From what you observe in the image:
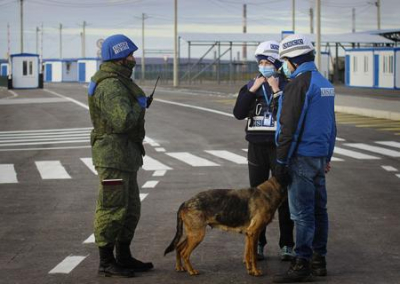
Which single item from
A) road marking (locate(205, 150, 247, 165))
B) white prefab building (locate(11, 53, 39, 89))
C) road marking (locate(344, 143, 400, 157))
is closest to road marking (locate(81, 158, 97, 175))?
road marking (locate(205, 150, 247, 165))

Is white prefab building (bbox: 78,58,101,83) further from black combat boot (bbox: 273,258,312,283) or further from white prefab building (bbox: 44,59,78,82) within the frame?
black combat boot (bbox: 273,258,312,283)

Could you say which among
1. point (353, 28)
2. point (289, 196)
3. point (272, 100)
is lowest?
point (289, 196)

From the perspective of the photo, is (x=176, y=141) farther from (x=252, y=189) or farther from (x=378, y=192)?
(x=252, y=189)

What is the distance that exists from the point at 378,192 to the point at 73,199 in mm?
4305

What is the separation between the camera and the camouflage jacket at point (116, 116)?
24.9ft

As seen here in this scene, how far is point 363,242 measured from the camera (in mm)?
9250

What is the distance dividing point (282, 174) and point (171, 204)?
470 centimetres

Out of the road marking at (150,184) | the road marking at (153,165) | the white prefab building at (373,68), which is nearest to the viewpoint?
the road marking at (150,184)

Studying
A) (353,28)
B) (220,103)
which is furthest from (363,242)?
(353,28)

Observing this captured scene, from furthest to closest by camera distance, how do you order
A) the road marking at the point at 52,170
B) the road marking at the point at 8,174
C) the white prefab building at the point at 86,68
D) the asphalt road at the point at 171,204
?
the white prefab building at the point at 86,68
the road marking at the point at 52,170
the road marking at the point at 8,174
the asphalt road at the point at 171,204

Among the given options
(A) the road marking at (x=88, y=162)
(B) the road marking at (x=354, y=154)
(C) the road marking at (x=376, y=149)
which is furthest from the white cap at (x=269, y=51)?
(C) the road marking at (x=376, y=149)

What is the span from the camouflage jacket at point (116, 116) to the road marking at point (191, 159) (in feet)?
29.8

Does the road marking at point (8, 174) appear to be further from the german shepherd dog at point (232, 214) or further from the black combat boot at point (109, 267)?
the german shepherd dog at point (232, 214)

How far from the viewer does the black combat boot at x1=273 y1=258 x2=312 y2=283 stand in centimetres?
742
